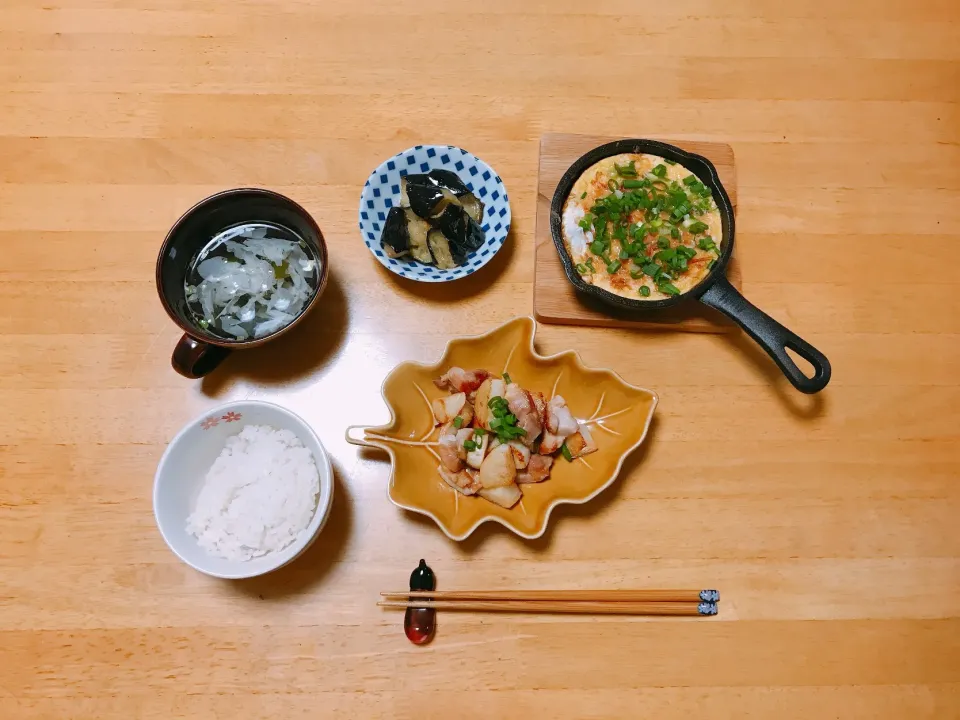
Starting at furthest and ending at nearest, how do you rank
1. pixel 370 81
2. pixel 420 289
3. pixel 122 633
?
pixel 370 81 → pixel 420 289 → pixel 122 633

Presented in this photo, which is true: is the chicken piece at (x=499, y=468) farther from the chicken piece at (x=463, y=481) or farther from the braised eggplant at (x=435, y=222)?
the braised eggplant at (x=435, y=222)

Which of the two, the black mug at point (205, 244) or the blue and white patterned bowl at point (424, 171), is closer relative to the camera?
the black mug at point (205, 244)

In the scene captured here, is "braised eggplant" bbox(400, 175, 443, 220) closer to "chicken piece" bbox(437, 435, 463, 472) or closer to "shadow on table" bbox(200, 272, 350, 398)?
"shadow on table" bbox(200, 272, 350, 398)

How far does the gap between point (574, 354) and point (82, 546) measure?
1337 millimetres

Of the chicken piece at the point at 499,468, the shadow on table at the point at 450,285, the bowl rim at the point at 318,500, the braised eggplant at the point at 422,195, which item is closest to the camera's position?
the bowl rim at the point at 318,500

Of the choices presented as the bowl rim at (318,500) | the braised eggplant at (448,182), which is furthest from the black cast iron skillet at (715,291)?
the bowl rim at (318,500)

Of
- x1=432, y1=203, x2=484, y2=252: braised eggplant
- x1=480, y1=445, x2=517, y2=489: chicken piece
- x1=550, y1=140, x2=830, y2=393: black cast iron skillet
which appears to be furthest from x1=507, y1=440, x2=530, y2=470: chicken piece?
x1=432, y1=203, x2=484, y2=252: braised eggplant

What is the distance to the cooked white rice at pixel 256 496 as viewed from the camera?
151 centimetres

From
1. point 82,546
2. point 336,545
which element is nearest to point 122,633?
point 82,546

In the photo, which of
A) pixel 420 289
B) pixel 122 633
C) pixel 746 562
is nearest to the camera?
pixel 122 633

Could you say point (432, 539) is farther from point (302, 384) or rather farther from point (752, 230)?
point (752, 230)

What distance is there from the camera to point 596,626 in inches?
64.2

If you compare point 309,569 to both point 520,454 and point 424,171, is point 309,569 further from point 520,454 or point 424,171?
point 424,171

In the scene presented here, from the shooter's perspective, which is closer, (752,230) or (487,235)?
(487,235)
